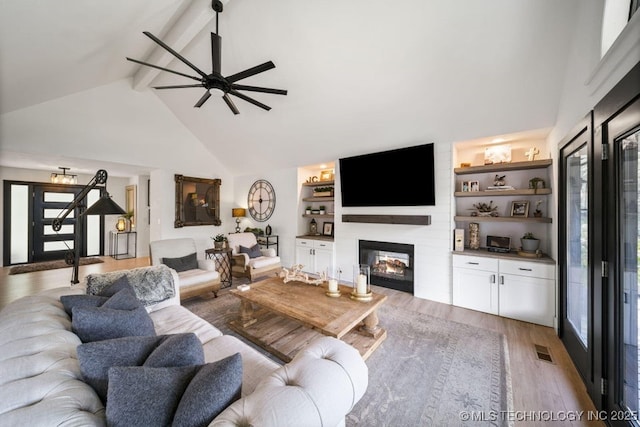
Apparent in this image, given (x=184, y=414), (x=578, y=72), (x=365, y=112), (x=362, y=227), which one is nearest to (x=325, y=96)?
(x=365, y=112)

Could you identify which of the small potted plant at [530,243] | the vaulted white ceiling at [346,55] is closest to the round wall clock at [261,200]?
the vaulted white ceiling at [346,55]

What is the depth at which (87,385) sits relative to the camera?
927 millimetres

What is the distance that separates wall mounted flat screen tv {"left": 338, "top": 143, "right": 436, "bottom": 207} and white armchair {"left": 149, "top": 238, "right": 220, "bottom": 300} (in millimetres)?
2609

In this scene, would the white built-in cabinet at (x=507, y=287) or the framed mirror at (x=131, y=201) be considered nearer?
the white built-in cabinet at (x=507, y=287)

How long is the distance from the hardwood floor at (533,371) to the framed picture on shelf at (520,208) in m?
1.41

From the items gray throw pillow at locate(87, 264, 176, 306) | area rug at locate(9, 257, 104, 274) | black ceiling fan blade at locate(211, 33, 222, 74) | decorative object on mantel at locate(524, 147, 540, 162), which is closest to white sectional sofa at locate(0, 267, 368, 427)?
gray throw pillow at locate(87, 264, 176, 306)

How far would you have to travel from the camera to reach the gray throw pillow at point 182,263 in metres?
3.54

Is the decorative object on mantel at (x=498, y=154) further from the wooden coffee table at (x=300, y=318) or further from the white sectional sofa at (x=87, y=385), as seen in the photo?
the white sectional sofa at (x=87, y=385)

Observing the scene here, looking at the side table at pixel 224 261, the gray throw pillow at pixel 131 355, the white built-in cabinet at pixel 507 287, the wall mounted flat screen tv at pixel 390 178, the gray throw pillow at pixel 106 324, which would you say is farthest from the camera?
the side table at pixel 224 261

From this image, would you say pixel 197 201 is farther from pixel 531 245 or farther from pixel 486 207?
pixel 531 245

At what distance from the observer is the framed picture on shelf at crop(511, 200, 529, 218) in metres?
3.25

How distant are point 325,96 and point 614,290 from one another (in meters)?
3.40

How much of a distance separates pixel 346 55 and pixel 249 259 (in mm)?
3585

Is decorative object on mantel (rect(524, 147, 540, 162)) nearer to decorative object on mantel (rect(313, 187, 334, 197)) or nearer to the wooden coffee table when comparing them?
the wooden coffee table
